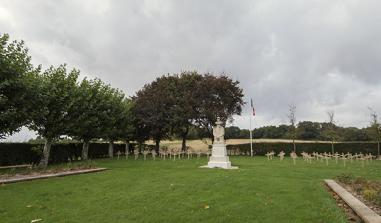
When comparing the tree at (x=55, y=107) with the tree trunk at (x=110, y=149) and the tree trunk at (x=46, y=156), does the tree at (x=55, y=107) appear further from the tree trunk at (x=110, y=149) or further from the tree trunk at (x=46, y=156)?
the tree trunk at (x=110, y=149)

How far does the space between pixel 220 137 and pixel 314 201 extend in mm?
16343

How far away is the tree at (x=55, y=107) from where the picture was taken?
2392 centimetres

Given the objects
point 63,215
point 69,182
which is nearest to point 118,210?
point 63,215

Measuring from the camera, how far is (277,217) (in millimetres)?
7750

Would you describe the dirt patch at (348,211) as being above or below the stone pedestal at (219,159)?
below

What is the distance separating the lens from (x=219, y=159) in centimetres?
2462

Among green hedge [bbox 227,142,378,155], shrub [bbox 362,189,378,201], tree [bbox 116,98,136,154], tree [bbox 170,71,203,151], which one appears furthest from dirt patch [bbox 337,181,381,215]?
green hedge [bbox 227,142,378,155]

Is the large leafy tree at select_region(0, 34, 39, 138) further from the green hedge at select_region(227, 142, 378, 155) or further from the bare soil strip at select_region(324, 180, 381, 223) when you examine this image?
the green hedge at select_region(227, 142, 378, 155)

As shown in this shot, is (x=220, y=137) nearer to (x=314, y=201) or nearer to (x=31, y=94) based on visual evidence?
(x=31, y=94)

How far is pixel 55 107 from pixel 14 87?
6.27 metres

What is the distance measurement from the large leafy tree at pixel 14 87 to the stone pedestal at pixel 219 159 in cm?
1144

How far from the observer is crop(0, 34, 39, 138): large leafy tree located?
1836 cm

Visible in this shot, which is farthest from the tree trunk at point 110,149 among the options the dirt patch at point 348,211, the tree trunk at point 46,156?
the dirt patch at point 348,211

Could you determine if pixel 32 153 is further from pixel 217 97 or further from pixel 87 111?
pixel 217 97
